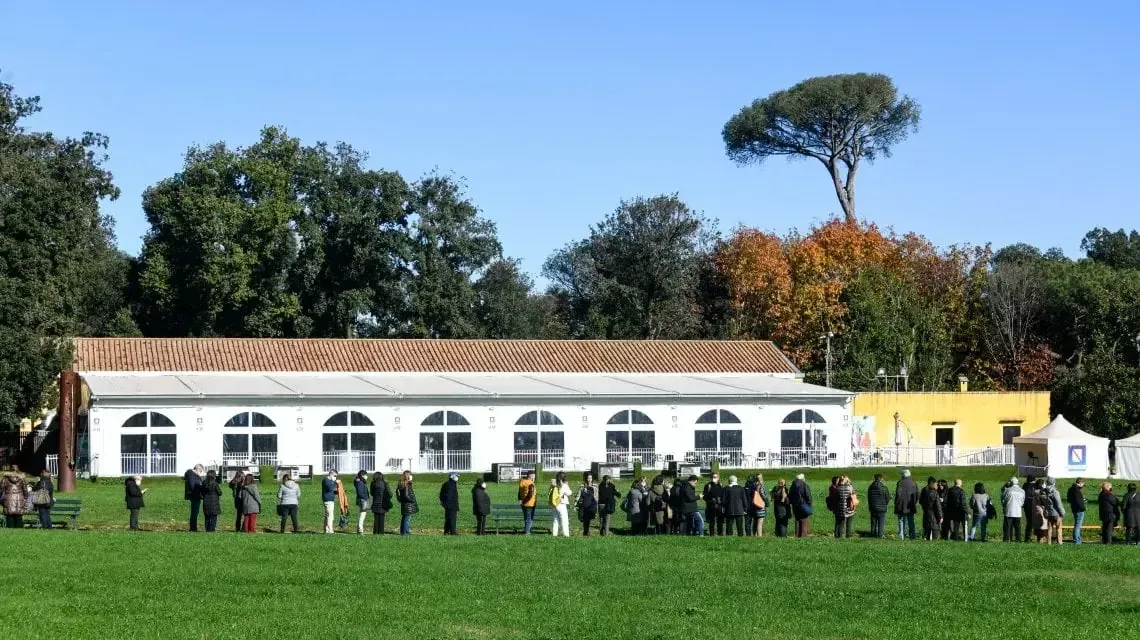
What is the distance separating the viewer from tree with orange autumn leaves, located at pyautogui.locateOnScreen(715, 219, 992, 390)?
73.7m

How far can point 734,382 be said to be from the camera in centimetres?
5866

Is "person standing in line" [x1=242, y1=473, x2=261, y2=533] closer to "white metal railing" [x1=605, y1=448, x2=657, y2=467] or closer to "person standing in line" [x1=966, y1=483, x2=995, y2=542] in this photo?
"person standing in line" [x1=966, y1=483, x2=995, y2=542]

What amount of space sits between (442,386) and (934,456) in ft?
61.1

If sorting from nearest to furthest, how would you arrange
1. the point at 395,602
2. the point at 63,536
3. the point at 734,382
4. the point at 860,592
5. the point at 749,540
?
the point at 395,602 → the point at 860,592 → the point at 63,536 → the point at 749,540 → the point at 734,382

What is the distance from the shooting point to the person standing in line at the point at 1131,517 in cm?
2909

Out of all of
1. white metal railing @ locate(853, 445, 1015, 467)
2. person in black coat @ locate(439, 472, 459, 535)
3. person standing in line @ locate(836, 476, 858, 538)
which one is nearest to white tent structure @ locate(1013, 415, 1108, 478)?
white metal railing @ locate(853, 445, 1015, 467)

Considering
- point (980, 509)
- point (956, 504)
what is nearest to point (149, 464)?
point (956, 504)

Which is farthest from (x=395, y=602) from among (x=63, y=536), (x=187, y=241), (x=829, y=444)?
(x=187, y=241)

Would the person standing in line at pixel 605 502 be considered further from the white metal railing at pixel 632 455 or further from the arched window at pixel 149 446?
the white metal railing at pixel 632 455

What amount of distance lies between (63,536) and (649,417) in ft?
102

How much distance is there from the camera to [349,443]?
5056 cm

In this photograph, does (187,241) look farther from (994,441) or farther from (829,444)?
(994,441)

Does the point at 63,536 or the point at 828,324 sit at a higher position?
the point at 828,324

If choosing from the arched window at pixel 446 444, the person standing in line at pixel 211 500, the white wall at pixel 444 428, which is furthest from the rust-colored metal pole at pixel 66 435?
the arched window at pixel 446 444
